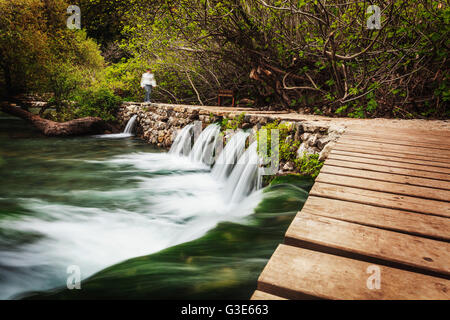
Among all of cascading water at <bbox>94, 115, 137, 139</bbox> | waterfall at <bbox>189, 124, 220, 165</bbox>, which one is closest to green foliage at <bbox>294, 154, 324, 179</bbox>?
waterfall at <bbox>189, 124, 220, 165</bbox>

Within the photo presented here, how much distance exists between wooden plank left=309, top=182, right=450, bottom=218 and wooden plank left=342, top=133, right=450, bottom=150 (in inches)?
84.5

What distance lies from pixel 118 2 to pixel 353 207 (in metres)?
12.0

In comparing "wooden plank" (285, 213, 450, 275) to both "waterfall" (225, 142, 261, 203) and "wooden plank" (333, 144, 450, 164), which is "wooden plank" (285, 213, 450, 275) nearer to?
"wooden plank" (333, 144, 450, 164)

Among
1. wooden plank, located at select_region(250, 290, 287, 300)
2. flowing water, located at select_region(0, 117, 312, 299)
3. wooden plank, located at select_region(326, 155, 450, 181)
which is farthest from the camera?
wooden plank, located at select_region(326, 155, 450, 181)

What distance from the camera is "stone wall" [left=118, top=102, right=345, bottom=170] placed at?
465cm

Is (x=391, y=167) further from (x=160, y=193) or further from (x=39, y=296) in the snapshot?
(x=160, y=193)

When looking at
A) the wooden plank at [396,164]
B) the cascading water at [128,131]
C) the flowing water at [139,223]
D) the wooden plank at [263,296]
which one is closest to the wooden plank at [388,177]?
the wooden plank at [396,164]

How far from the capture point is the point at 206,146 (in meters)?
7.29

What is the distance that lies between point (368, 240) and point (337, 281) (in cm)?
40

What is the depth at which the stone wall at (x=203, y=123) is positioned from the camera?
4652mm

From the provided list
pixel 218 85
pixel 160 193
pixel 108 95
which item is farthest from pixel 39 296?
pixel 108 95

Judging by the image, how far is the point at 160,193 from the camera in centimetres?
541

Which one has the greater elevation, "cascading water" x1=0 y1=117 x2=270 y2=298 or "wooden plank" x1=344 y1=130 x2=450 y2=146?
"wooden plank" x1=344 y1=130 x2=450 y2=146

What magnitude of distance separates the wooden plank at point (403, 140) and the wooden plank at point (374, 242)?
2823 millimetres
